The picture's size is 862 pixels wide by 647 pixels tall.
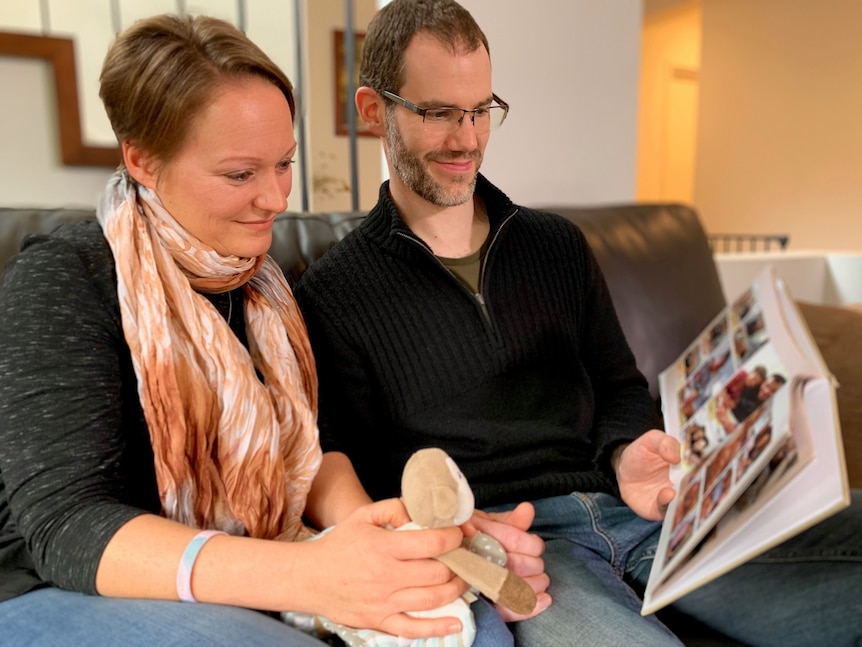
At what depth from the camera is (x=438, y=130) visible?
0.79 meters

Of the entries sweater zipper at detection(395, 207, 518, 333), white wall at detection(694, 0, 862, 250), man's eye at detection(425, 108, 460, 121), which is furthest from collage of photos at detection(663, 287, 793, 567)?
white wall at detection(694, 0, 862, 250)

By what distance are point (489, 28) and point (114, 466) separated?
87 cm

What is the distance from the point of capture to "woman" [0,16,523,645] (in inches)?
24.3

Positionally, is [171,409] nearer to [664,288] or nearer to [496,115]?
[496,115]

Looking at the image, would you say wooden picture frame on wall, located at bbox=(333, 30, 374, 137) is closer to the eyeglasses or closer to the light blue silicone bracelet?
the eyeglasses

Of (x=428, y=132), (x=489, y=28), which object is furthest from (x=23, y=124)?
(x=428, y=132)

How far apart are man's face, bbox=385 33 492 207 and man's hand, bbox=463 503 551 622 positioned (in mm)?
384

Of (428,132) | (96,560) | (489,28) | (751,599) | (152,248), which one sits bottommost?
(751,599)

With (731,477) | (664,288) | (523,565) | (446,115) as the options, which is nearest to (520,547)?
(523,565)

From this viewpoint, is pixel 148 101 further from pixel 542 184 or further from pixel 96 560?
pixel 542 184

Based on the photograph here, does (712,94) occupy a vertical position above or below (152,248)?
above

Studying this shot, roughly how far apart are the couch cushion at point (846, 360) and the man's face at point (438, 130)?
940 millimetres

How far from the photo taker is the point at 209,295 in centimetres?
80

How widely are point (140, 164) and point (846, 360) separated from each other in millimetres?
1332
